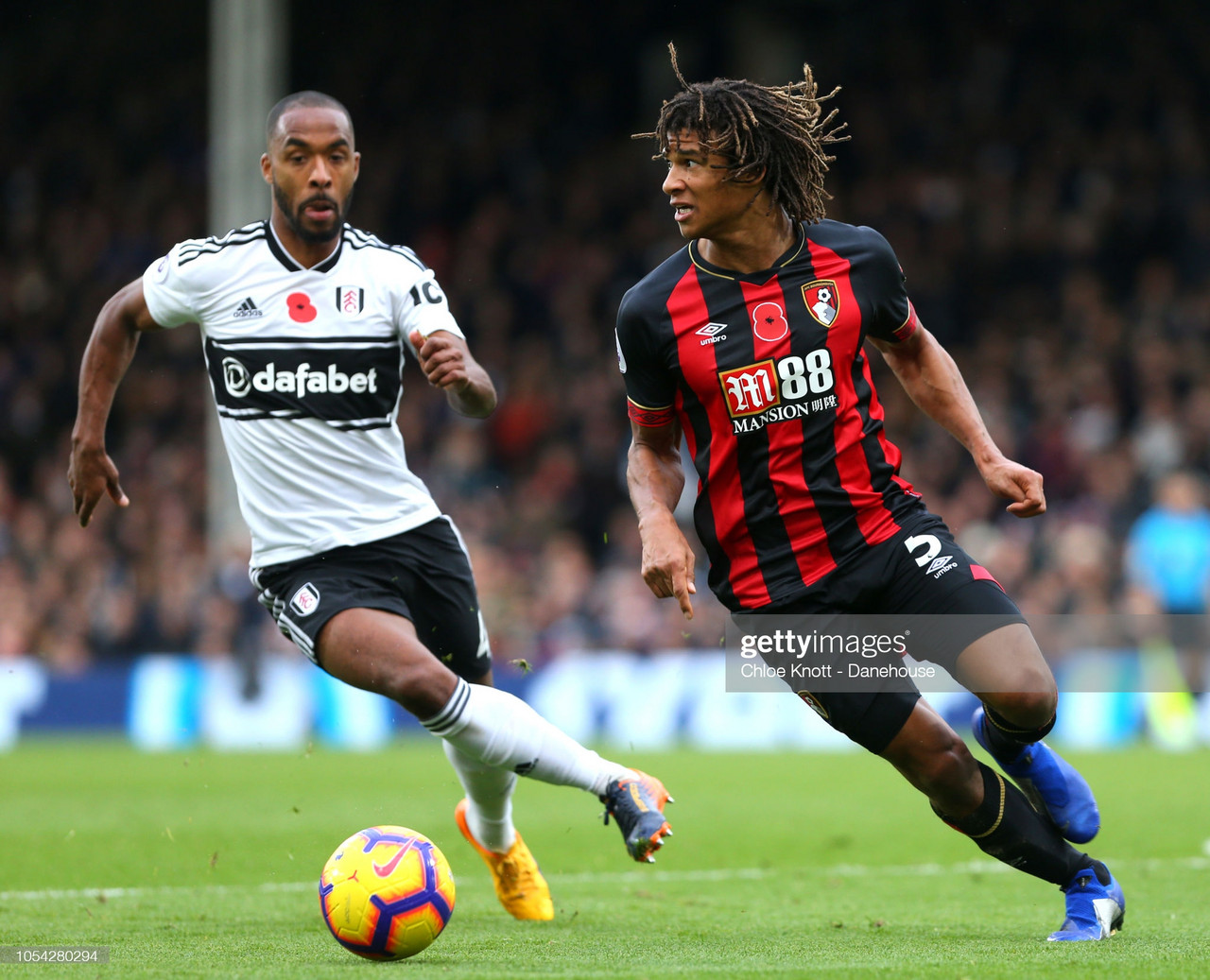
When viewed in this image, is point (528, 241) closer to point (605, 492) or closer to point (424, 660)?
point (605, 492)

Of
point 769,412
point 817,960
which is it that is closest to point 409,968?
point 817,960

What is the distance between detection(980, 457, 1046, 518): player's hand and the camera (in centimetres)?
494

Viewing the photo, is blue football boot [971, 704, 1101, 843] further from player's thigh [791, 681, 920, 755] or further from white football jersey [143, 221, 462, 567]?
white football jersey [143, 221, 462, 567]

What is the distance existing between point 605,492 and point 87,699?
547 centimetres

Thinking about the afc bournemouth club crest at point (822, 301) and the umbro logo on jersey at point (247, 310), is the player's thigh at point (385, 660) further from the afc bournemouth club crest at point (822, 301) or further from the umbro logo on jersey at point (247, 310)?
Result: the afc bournemouth club crest at point (822, 301)

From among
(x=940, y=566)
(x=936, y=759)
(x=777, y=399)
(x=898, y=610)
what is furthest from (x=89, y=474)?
(x=936, y=759)

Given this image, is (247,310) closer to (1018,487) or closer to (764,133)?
(764,133)

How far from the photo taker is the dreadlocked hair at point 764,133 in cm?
509

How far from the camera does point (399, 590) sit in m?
5.56

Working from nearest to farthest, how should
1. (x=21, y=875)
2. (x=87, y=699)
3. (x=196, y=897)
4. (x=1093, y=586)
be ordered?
(x=196, y=897) → (x=21, y=875) → (x=1093, y=586) → (x=87, y=699)

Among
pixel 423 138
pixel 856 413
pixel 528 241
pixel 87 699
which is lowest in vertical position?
pixel 87 699

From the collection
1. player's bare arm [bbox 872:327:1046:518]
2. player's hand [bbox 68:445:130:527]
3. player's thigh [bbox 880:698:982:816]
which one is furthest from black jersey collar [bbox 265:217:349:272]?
player's thigh [bbox 880:698:982:816]

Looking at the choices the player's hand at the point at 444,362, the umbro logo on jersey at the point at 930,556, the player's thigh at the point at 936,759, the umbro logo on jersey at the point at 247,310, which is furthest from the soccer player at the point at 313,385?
the umbro logo on jersey at the point at 930,556

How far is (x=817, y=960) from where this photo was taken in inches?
186
